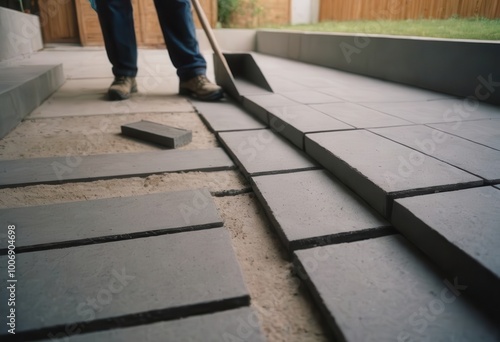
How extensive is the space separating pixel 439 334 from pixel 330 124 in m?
1.01

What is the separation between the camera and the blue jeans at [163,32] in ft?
7.27

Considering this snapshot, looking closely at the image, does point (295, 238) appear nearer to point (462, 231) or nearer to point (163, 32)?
point (462, 231)

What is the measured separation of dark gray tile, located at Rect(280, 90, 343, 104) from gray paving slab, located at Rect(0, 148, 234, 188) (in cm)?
76

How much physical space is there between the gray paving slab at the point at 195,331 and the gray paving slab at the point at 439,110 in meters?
1.24

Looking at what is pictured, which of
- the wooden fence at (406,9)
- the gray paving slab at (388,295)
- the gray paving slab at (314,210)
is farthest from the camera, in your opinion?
the wooden fence at (406,9)

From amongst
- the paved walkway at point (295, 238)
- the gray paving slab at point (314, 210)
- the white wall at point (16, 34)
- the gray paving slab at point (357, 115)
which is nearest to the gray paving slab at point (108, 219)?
the paved walkway at point (295, 238)

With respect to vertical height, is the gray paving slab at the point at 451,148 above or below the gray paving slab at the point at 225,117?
above

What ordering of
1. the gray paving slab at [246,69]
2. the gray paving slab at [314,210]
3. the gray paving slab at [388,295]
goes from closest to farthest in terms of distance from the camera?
1. the gray paving slab at [388,295]
2. the gray paving slab at [314,210]
3. the gray paving slab at [246,69]

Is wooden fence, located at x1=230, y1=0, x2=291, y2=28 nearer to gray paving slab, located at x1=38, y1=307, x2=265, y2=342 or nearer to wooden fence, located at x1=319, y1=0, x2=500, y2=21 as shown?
wooden fence, located at x1=319, y1=0, x2=500, y2=21

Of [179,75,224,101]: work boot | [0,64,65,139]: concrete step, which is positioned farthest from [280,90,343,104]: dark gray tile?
[0,64,65,139]: concrete step

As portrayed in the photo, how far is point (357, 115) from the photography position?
5.38 feet

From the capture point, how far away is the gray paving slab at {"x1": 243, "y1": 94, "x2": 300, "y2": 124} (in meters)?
1.79

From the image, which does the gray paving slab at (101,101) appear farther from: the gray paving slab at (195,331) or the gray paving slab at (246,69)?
the gray paving slab at (195,331)

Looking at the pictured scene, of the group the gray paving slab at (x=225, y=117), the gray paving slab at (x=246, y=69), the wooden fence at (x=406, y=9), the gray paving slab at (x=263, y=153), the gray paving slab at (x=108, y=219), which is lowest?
the gray paving slab at (x=108, y=219)
